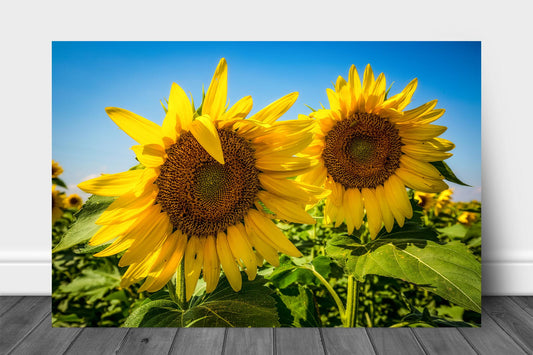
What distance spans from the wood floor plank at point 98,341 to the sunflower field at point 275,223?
55 millimetres

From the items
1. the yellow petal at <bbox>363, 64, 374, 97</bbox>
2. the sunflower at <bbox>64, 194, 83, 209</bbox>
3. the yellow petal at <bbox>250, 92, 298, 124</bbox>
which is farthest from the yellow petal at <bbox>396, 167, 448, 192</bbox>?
the sunflower at <bbox>64, 194, 83, 209</bbox>

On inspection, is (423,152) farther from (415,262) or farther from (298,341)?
(298,341)

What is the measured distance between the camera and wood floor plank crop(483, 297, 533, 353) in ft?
6.71

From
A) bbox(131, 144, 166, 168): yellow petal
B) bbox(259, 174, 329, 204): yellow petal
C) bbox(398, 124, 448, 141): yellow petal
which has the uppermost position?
bbox(398, 124, 448, 141): yellow petal

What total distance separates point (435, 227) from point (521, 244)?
1.94ft

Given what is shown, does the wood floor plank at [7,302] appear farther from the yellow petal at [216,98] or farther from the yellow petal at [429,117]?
the yellow petal at [429,117]

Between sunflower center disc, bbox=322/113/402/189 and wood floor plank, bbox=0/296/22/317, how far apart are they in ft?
5.38

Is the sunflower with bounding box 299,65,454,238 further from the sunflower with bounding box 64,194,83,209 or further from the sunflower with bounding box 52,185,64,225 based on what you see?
the sunflower with bounding box 52,185,64,225

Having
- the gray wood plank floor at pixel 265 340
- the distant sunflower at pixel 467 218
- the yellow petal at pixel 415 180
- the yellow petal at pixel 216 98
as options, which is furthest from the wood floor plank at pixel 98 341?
the distant sunflower at pixel 467 218

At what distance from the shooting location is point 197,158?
1.66 metres

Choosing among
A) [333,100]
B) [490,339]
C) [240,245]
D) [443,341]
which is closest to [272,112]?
[333,100]

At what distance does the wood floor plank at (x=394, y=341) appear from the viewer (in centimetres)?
193

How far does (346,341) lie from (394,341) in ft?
0.64

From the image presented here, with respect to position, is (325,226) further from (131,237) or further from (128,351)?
(128,351)
